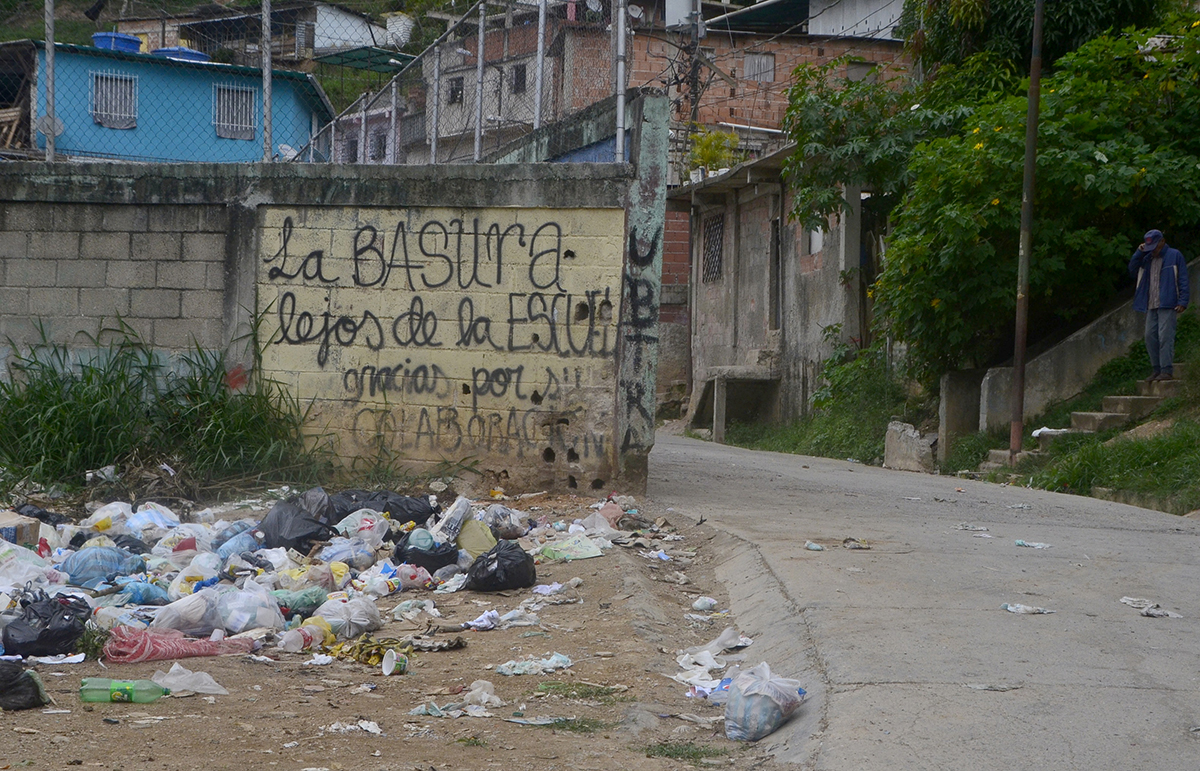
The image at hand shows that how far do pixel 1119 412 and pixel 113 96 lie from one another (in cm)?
1452

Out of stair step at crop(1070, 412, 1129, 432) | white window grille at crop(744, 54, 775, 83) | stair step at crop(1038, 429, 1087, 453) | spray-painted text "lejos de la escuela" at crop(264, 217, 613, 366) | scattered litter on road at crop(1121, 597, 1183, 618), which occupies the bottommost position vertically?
scattered litter on road at crop(1121, 597, 1183, 618)

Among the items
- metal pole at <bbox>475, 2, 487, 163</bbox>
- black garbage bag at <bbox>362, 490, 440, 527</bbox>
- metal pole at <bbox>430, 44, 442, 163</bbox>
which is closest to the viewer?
black garbage bag at <bbox>362, 490, 440, 527</bbox>

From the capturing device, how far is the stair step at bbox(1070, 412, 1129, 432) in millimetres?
9945

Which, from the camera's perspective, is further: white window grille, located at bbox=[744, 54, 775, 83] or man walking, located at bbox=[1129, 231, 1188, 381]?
white window grille, located at bbox=[744, 54, 775, 83]

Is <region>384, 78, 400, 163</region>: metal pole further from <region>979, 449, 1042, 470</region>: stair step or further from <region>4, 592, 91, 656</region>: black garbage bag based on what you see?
<region>4, 592, 91, 656</region>: black garbage bag

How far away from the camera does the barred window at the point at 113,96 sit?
54.7ft

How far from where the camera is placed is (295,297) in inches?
309

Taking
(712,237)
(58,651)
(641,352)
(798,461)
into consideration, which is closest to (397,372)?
(641,352)

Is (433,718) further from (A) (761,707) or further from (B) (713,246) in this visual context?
(B) (713,246)

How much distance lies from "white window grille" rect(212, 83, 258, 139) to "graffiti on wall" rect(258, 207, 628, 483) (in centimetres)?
360

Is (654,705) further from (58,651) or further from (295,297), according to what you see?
(295,297)

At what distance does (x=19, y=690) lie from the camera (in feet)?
11.7

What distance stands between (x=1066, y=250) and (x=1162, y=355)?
1.49 metres

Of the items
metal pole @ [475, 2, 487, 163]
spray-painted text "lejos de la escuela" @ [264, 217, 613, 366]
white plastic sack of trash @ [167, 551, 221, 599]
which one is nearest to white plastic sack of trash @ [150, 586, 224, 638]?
white plastic sack of trash @ [167, 551, 221, 599]
